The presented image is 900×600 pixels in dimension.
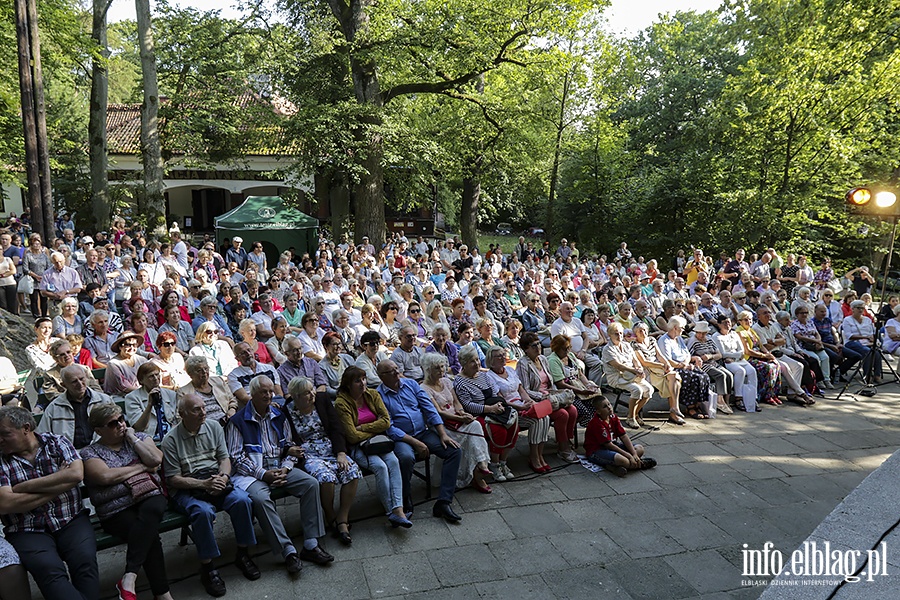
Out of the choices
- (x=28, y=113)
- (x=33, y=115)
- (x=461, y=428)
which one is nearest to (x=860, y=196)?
(x=461, y=428)

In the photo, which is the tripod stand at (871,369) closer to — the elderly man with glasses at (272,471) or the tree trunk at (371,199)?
the elderly man with glasses at (272,471)

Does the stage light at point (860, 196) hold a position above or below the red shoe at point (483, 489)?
above

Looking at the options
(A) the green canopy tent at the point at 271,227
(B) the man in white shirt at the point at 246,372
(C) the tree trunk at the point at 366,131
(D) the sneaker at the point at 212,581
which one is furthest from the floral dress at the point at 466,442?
(A) the green canopy tent at the point at 271,227

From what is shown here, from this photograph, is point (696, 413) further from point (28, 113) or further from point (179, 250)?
point (28, 113)

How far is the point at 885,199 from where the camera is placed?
293 inches

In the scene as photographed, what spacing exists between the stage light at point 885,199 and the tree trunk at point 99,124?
1940 centimetres

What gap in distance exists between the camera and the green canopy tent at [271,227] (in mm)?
14688

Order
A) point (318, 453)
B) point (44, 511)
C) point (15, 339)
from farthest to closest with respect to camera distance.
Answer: point (15, 339) < point (318, 453) < point (44, 511)

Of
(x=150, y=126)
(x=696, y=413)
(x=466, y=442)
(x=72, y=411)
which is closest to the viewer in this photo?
(x=72, y=411)

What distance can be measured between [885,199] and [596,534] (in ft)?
19.9

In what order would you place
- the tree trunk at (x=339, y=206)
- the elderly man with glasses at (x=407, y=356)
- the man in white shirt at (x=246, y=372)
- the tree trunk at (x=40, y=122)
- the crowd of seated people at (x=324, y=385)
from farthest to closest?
the tree trunk at (x=339, y=206), the tree trunk at (x=40, y=122), the elderly man with glasses at (x=407, y=356), the man in white shirt at (x=246, y=372), the crowd of seated people at (x=324, y=385)

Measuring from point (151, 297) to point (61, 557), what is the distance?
5.54 meters

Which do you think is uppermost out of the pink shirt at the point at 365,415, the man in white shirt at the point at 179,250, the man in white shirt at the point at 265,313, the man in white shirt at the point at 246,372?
the man in white shirt at the point at 179,250

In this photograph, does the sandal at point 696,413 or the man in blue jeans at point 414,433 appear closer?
the man in blue jeans at point 414,433
